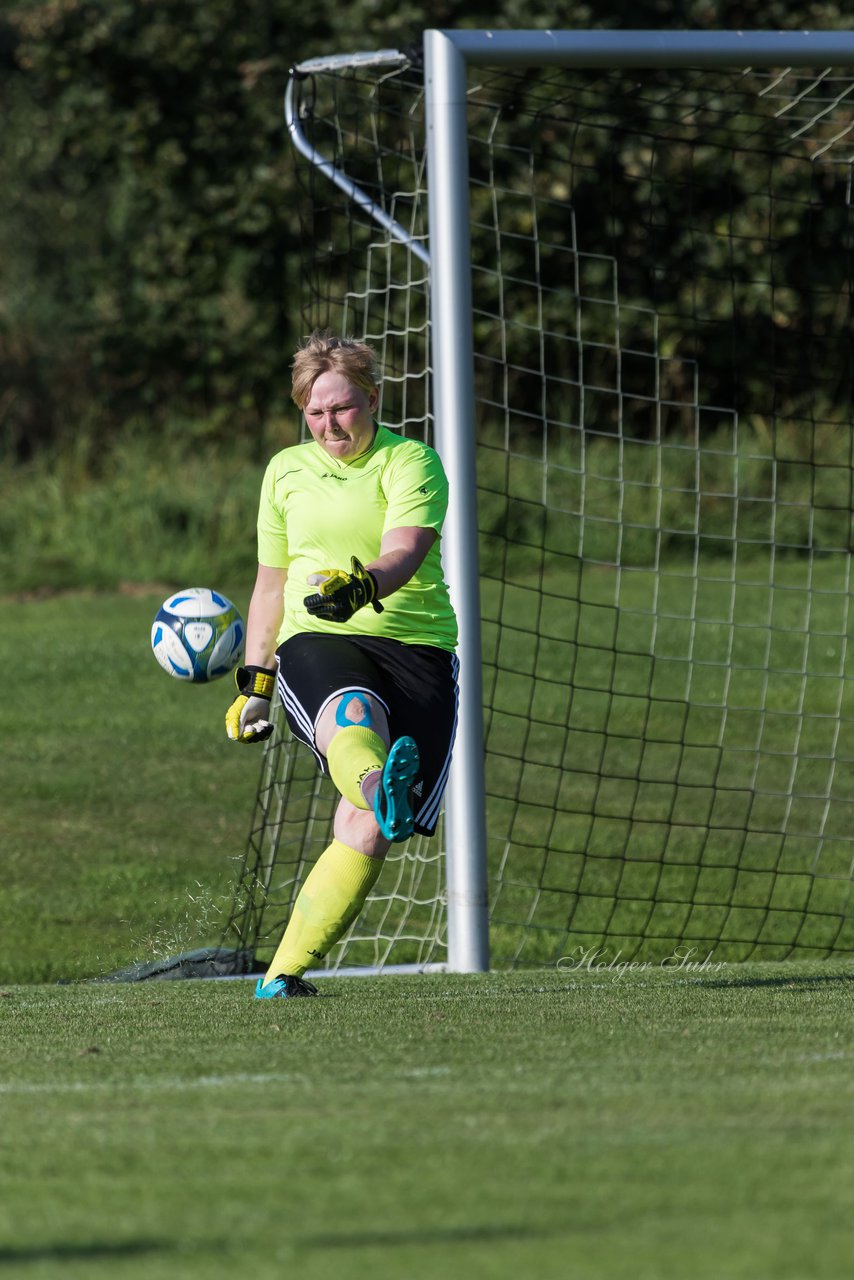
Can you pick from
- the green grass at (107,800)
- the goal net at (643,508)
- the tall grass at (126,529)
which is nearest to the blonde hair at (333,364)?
the goal net at (643,508)

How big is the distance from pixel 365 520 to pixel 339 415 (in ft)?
0.98

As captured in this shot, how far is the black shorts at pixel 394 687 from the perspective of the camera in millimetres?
5137

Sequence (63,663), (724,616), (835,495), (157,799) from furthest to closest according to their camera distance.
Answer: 1. (835,495)
2. (724,616)
3. (63,663)
4. (157,799)

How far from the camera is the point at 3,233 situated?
79.4 ft

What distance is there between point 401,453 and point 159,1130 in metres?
2.45

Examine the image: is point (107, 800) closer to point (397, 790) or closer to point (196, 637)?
point (196, 637)

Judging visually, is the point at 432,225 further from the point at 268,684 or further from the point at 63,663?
the point at 63,663

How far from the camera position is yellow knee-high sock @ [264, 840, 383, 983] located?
5.20m

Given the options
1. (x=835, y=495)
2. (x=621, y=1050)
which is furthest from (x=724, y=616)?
(x=621, y=1050)

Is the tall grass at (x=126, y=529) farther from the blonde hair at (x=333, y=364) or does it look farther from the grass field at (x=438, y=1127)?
the blonde hair at (x=333, y=364)

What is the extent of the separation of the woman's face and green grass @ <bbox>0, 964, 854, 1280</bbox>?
61.3 inches

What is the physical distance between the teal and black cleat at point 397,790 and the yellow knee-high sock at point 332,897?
16.0 inches

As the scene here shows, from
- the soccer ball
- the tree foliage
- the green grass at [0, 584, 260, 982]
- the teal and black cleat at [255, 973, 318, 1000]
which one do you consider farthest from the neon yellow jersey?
the tree foliage

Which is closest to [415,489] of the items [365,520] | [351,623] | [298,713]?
[365,520]
